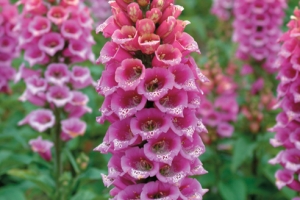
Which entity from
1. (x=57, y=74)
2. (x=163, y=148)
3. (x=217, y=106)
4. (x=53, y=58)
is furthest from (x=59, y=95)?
(x=163, y=148)

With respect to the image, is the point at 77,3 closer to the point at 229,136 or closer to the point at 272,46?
the point at 229,136

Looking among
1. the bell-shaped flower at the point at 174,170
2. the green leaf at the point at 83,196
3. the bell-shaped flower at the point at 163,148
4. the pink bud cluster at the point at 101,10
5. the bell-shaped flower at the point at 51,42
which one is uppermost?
the bell-shaped flower at the point at 163,148

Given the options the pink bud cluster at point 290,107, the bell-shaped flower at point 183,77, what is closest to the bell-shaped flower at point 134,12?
the bell-shaped flower at point 183,77

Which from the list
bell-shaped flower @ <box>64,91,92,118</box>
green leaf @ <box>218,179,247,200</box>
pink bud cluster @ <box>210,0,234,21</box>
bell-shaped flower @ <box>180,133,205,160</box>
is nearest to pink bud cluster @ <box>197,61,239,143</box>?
green leaf @ <box>218,179,247,200</box>

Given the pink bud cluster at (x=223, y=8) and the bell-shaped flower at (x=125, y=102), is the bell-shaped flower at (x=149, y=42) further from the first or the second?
the pink bud cluster at (x=223, y=8)

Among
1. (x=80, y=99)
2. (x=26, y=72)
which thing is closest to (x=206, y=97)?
(x=80, y=99)

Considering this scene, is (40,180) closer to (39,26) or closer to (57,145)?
(57,145)
